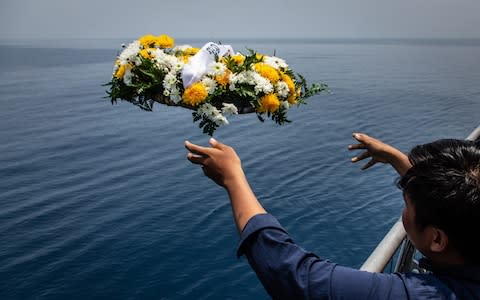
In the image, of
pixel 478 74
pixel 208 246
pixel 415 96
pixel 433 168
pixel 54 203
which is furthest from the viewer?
pixel 478 74

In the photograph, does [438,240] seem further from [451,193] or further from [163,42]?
[163,42]

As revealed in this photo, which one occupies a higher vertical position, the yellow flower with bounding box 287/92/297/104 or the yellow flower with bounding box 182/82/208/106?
the yellow flower with bounding box 182/82/208/106

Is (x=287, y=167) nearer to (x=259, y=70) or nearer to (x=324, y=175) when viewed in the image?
(x=324, y=175)

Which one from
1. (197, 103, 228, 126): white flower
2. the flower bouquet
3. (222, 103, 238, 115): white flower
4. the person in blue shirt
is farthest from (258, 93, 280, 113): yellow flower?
the person in blue shirt

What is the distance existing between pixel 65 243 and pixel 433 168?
32.8 metres

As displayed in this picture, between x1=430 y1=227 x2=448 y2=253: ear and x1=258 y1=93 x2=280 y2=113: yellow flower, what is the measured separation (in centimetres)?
192

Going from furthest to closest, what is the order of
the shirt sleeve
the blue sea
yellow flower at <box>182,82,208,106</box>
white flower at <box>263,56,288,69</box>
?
1. the blue sea
2. white flower at <box>263,56,288,69</box>
3. yellow flower at <box>182,82,208,106</box>
4. the shirt sleeve

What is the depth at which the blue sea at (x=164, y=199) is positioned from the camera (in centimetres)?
2972

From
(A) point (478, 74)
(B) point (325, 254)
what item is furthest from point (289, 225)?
(A) point (478, 74)

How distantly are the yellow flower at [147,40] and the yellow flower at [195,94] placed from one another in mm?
933

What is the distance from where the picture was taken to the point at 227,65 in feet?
12.2

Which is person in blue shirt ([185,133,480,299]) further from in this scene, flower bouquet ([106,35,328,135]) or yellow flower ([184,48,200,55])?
yellow flower ([184,48,200,55])

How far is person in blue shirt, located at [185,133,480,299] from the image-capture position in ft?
5.52

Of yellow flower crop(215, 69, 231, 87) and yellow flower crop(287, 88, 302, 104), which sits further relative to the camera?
yellow flower crop(287, 88, 302, 104)
